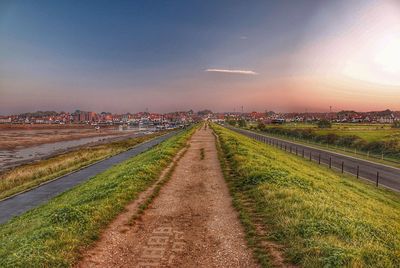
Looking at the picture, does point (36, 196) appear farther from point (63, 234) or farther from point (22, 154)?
point (22, 154)

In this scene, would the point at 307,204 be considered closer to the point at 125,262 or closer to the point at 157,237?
the point at 157,237

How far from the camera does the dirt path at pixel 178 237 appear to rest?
9.02 meters

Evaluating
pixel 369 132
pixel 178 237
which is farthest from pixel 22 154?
pixel 369 132

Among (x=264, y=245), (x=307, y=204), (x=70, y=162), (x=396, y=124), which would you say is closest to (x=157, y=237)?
(x=264, y=245)

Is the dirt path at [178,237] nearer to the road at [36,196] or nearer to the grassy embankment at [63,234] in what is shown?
the grassy embankment at [63,234]

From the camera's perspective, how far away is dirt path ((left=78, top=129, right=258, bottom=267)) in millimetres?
9016

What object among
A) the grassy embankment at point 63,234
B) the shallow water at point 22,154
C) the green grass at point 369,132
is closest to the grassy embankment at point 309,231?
the grassy embankment at point 63,234

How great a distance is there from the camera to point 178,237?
35.6 ft

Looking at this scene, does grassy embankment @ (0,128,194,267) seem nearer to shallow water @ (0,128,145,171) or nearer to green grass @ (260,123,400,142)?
shallow water @ (0,128,145,171)

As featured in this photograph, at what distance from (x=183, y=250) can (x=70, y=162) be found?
42.5 m

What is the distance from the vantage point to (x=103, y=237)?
1067 cm

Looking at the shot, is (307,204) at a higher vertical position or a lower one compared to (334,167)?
higher

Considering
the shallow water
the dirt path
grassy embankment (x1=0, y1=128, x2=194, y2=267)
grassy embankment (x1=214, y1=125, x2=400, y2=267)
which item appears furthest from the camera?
the shallow water

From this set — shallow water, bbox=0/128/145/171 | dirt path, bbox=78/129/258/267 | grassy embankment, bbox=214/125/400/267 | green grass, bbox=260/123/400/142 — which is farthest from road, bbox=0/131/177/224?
green grass, bbox=260/123/400/142
